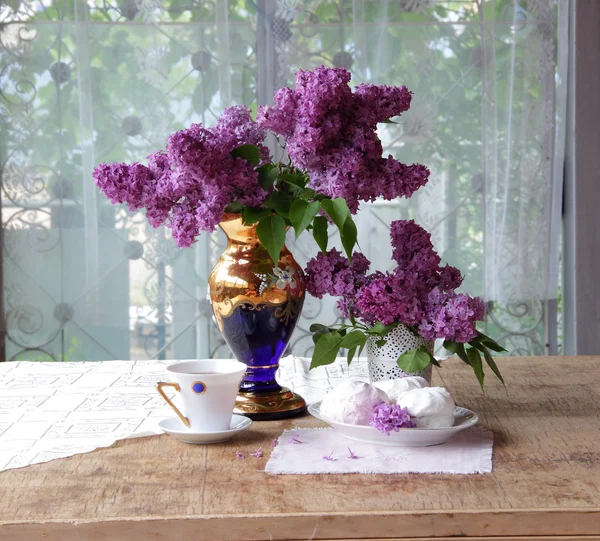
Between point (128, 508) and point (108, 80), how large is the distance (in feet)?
6.06

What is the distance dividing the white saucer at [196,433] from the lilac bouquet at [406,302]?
0.53 ft

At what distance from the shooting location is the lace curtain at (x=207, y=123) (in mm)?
2320

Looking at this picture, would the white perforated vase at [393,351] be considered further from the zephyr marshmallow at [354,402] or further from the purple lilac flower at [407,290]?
the zephyr marshmallow at [354,402]

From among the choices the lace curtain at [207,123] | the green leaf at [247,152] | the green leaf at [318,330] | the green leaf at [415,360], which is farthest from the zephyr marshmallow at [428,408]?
the lace curtain at [207,123]

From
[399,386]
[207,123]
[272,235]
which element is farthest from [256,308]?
[207,123]

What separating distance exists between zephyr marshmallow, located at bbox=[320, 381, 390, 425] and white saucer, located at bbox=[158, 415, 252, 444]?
0.10 metres

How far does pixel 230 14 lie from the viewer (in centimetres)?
233

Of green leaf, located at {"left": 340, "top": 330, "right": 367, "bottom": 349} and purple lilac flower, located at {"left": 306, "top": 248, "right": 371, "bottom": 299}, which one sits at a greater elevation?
purple lilac flower, located at {"left": 306, "top": 248, "right": 371, "bottom": 299}

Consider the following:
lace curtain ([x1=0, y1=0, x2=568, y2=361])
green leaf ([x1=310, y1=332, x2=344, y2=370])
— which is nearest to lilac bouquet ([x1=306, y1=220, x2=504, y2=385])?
green leaf ([x1=310, y1=332, x2=344, y2=370])

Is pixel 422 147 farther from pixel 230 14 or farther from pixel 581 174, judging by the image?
pixel 230 14

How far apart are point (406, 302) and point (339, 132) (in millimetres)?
232

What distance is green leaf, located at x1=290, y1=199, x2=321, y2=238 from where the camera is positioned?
3.04 feet

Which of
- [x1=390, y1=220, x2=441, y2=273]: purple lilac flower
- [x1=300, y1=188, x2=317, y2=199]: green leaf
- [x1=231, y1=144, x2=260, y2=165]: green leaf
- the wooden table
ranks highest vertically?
[x1=231, y1=144, x2=260, y2=165]: green leaf

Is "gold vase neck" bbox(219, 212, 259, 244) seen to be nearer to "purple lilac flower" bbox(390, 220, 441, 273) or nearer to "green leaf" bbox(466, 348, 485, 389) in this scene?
"purple lilac flower" bbox(390, 220, 441, 273)
